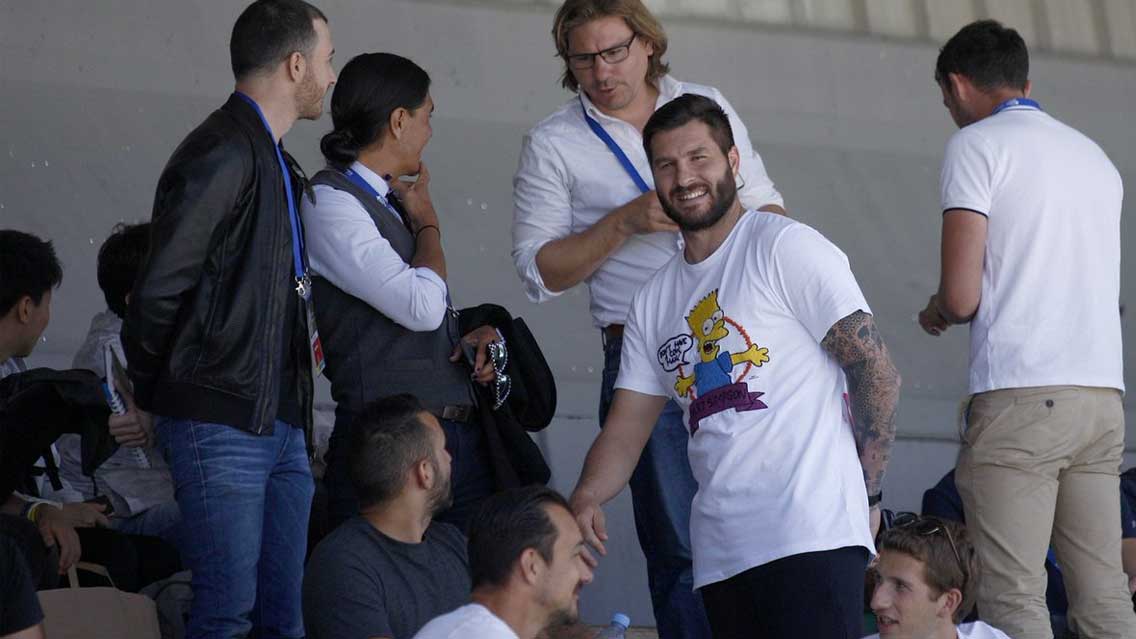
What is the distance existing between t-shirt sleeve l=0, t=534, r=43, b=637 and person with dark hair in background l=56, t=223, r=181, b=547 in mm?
1021

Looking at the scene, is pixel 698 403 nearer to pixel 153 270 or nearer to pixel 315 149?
pixel 153 270

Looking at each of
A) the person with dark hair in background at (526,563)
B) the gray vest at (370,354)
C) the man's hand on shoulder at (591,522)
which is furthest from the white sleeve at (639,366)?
the person with dark hair in background at (526,563)

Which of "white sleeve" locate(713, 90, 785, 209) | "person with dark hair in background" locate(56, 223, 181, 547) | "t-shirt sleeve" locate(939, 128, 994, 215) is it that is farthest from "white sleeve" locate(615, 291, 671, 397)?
"person with dark hair in background" locate(56, 223, 181, 547)

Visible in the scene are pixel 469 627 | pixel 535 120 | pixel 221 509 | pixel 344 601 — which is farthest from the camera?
pixel 535 120

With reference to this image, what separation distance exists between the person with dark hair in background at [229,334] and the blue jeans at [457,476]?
0.57 feet

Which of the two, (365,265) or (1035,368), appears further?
(1035,368)

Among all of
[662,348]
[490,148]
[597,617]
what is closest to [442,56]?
[490,148]

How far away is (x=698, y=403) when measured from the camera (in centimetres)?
315

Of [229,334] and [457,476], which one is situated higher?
[229,334]

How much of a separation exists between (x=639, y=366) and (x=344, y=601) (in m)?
0.75

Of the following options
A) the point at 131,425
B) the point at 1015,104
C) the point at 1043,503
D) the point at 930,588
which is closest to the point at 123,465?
the point at 131,425

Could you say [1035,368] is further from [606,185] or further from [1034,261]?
[606,185]

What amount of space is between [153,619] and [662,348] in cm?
139

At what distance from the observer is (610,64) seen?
12.9ft
